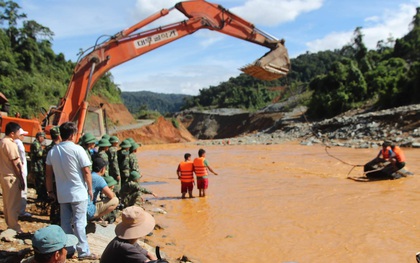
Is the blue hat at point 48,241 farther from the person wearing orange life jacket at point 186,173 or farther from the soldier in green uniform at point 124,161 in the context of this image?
the person wearing orange life jacket at point 186,173

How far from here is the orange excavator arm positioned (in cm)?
1156

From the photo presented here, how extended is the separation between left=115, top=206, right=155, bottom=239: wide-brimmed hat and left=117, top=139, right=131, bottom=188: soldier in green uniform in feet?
17.1

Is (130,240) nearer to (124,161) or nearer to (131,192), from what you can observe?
(131,192)

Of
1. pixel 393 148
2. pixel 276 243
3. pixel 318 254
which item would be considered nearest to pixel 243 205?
pixel 276 243

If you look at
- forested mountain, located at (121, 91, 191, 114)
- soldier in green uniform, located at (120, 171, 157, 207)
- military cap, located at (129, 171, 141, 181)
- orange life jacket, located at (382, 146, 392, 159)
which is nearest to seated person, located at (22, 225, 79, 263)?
soldier in green uniform, located at (120, 171, 157, 207)

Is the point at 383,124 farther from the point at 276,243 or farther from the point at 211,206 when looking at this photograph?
the point at 276,243

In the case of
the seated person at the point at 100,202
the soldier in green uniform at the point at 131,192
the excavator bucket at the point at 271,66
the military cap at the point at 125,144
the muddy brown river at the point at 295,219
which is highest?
the excavator bucket at the point at 271,66

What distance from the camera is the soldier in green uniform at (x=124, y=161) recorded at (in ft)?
28.4

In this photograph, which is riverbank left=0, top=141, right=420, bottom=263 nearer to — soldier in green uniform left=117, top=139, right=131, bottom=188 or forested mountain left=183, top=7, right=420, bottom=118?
soldier in green uniform left=117, top=139, right=131, bottom=188

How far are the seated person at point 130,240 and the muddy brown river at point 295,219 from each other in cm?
286

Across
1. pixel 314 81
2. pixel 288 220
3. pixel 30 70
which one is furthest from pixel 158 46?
pixel 314 81

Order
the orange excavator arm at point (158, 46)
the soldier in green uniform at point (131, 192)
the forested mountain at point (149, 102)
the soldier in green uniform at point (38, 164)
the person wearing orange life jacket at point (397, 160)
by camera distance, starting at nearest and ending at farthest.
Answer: the soldier in green uniform at point (131, 192), the soldier in green uniform at point (38, 164), the orange excavator arm at point (158, 46), the person wearing orange life jacket at point (397, 160), the forested mountain at point (149, 102)

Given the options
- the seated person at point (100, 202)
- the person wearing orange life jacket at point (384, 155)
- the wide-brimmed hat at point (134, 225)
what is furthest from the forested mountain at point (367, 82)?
the wide-brimmed hat at point (134, 225)

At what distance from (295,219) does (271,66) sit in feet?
22.7
